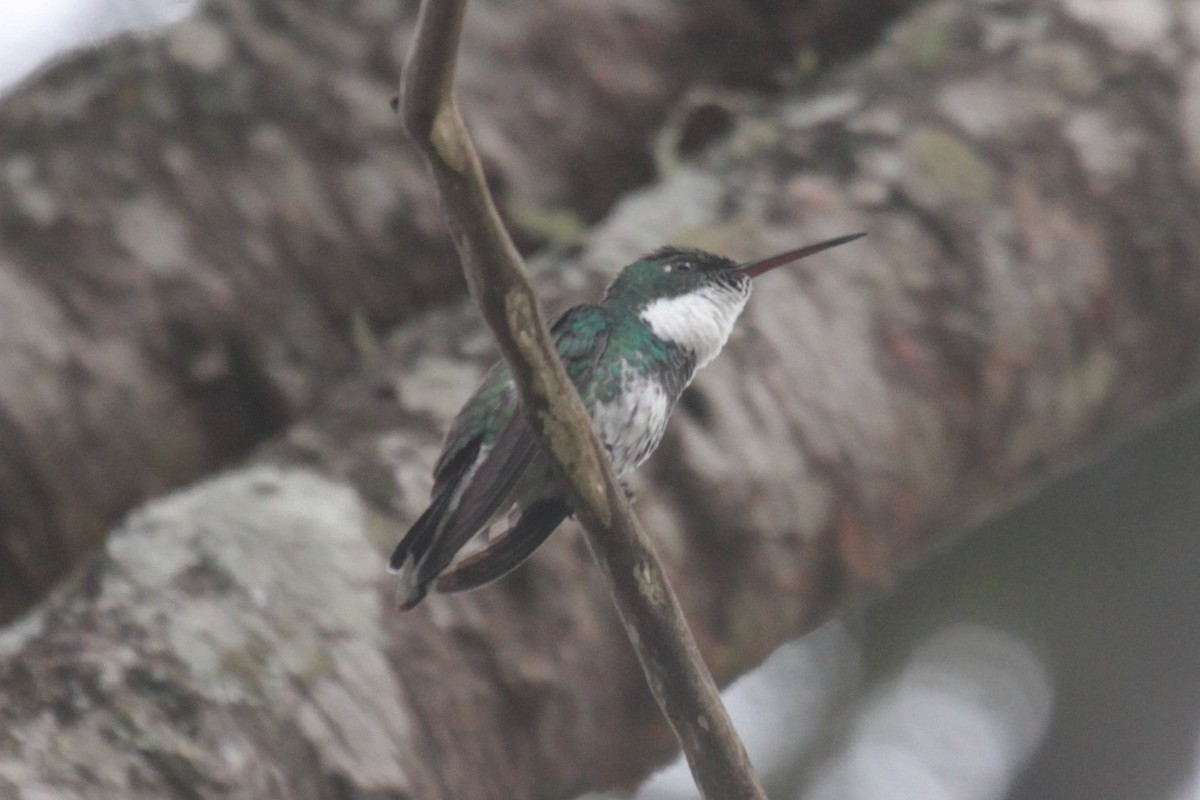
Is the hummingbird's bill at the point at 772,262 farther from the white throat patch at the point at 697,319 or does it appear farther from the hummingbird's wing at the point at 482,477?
the hummingbird's wing at the point at 482,477

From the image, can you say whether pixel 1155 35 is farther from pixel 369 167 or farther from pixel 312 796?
pixel 312 796

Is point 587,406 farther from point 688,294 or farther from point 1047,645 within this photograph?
point 1047,645

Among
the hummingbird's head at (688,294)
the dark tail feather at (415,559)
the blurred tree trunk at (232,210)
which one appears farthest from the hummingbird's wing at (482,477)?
the blurred tree trunk at (232,210)

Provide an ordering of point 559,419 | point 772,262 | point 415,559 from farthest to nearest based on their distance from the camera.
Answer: point 772,262
point 415,559
point 559,419

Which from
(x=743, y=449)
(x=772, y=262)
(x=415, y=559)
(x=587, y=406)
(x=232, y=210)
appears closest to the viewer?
(x=415, y=559)

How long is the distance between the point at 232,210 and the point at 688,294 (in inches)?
52.2

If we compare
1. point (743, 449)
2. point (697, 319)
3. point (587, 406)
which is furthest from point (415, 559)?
point (743, 449)

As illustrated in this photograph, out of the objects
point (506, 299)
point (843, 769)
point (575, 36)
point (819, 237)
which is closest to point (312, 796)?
point (506, 299)

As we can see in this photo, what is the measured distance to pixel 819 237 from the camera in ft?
10.9

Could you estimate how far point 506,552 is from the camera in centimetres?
223

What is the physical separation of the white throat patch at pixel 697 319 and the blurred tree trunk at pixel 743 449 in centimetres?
30

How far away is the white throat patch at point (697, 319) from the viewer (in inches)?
105

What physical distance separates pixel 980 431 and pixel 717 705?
1.80m

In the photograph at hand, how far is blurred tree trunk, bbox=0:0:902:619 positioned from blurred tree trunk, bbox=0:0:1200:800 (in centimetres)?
22
